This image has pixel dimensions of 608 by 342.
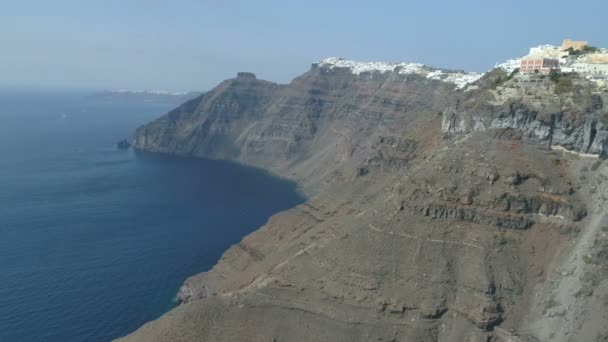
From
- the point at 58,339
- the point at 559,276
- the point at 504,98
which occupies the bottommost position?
the point at 58,339

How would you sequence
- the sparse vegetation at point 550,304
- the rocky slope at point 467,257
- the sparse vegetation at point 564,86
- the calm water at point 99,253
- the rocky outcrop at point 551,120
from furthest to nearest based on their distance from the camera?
the sparse vegetation at point 564,86, the calm water at point 99,253, the rocky outcrop at point 551,120, the sparse vegetation at point 550,304, the rocky slope at point 467,257

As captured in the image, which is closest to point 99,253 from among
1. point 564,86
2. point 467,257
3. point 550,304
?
point 467,257

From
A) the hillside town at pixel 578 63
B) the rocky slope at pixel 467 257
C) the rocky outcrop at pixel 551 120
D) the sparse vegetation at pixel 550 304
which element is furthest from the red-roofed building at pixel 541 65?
the sparse vegetation at pixel 550 304

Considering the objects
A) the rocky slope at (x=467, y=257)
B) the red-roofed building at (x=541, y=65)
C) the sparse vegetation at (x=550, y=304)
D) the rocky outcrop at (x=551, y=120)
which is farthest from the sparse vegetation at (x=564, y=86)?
the sparse vegetation at (x=550, y=304)

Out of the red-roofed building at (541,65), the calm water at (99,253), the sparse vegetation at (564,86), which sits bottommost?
the calm water at (99,253)

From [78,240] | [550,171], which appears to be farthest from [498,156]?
[78,240]

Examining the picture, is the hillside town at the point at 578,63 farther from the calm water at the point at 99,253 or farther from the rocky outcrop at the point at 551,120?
the calm water at the point at 99,253

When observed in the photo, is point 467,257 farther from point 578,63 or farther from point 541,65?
point 578,63

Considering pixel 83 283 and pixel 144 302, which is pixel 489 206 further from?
pixel 83 283

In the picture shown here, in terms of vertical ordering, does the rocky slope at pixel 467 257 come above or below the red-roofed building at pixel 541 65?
below

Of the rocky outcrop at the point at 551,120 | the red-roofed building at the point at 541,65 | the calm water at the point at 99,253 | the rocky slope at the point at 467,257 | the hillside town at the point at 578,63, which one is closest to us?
the rocky slope at the point at 467,257

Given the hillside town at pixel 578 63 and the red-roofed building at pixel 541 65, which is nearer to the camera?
the hillside town at pixel 578 63
